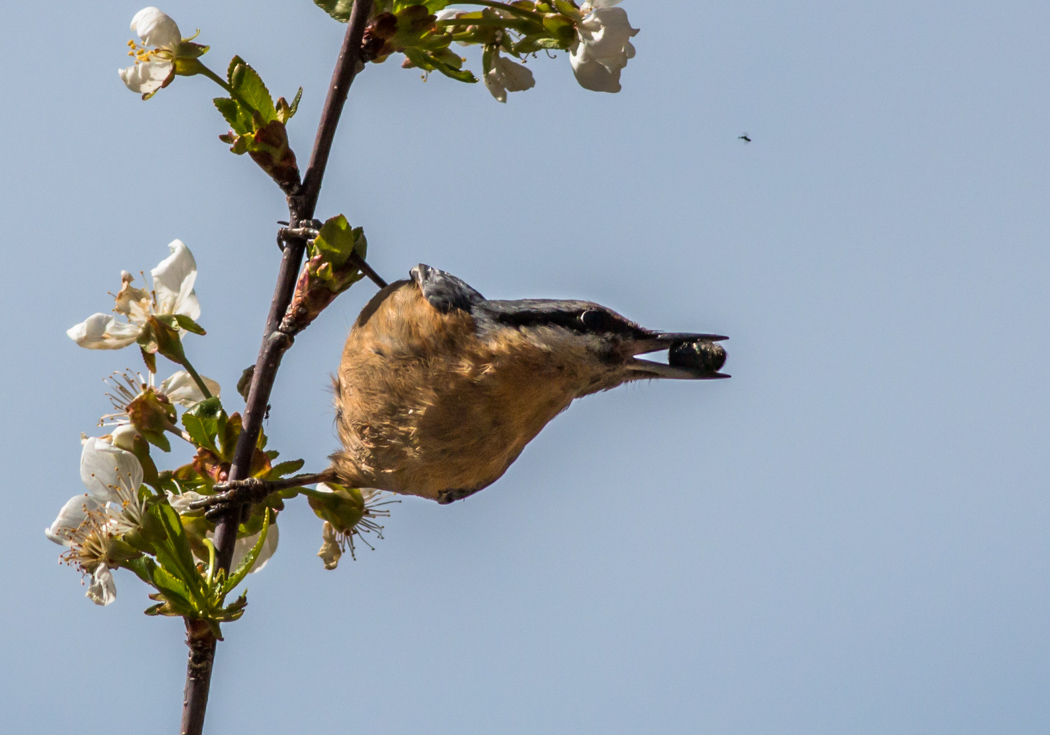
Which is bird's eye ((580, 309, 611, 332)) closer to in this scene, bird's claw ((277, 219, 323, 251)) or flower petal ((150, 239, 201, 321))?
bird's claw ((277, 219, 323, 251))

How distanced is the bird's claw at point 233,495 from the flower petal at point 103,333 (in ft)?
1.40

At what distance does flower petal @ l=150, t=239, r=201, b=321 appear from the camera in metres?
2.54

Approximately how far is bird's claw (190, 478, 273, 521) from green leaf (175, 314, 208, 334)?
1.29 ft

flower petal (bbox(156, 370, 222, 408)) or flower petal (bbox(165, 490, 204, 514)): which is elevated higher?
flower petal (bbox(156, 370, 222, 408))

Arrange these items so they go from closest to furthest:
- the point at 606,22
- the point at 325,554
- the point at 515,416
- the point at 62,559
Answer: the point at 62,559
the point at 606,22
the point at 325,554
the point at 515,416

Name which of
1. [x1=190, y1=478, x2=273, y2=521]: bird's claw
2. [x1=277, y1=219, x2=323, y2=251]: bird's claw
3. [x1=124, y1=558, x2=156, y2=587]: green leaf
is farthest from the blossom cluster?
[x1=124, y1=558, x2=156, y2=587]: green leaf

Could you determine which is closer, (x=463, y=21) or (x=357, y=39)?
(x=357, y=39)

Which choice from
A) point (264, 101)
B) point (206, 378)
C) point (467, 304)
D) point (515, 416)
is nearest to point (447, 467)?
point (515, 416)

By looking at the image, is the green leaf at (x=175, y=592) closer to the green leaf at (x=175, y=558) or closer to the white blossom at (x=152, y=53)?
the green leaf at (x=175, y=558)

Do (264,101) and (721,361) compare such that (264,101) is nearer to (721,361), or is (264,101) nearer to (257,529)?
(257,529)

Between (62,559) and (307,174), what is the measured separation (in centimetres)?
110

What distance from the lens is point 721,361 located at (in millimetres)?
2982

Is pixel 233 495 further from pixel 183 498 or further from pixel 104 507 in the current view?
pixel 104 507

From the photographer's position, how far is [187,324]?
99.5 inches
